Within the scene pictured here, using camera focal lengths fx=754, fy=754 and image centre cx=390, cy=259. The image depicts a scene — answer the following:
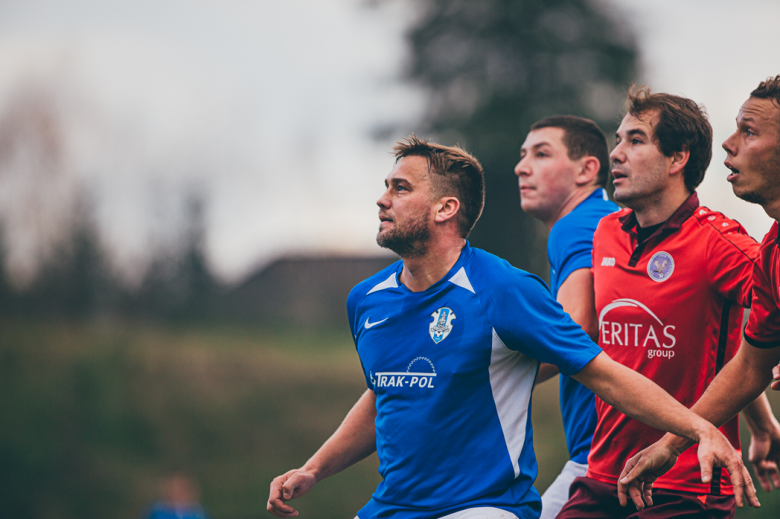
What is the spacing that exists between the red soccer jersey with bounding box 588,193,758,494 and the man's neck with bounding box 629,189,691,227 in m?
0.04

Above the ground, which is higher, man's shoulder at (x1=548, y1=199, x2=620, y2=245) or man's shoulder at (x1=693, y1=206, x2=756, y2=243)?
man's shoulder at (x1=548, y1=199, x2=620, y2=245)

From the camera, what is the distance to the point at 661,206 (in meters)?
3.81

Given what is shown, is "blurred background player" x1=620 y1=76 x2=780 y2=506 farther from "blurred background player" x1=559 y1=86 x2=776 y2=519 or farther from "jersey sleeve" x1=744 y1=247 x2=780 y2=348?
"blurred background player" x1=559 y1=86 x2=776 y2=519

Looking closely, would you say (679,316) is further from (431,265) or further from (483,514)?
(483,514)

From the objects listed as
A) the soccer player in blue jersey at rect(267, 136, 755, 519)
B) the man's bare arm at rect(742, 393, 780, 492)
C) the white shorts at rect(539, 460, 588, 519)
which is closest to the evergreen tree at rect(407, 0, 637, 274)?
the white shorts at rect(539, 460, 588, 519)

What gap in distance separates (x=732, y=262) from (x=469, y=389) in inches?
52.4

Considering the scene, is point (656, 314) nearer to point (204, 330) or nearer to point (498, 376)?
point (498, 376)

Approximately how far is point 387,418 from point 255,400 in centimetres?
1692

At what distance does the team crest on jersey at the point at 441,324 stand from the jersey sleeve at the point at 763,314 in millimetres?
1316

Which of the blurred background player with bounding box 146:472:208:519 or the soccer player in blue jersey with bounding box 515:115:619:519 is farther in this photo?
the blurred background player with bounding box 146:472:208:519

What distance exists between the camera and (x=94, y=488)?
18.1 meters

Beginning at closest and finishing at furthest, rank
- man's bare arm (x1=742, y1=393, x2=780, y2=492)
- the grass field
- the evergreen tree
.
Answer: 1. man's bare arm (x1=742, y1=393, x2=780, y2=492)
2. the grass field
3. the evergreen tree

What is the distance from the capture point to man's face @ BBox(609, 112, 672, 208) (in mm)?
3814

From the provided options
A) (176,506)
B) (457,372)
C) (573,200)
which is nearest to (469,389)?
(457,372)
